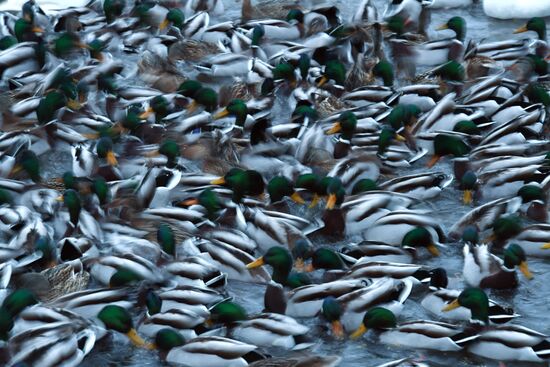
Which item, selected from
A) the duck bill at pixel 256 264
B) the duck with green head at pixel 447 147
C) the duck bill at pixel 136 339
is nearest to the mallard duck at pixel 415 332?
the duck bill at pixel 256 264

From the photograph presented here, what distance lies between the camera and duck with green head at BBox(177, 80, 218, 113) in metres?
11.7

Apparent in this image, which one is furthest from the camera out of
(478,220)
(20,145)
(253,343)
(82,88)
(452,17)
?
(452,17)

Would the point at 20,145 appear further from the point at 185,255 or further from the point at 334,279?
the point at 334,279

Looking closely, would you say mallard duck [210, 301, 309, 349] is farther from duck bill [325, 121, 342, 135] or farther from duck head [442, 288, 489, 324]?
duck bill [325, 121, 342, 135]

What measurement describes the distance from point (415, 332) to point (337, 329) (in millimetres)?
474

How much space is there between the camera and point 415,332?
8375mm

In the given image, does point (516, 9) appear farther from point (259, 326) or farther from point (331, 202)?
point (259, 326)

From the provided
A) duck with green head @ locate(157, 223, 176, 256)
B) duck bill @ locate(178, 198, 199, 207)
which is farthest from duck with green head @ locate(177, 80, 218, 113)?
duck with green head @ locate(157, 223, 176, 256)

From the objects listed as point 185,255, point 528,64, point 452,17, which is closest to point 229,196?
point 185,255

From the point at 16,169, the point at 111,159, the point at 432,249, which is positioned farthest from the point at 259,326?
the point at 16,169

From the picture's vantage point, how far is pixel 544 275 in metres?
9.27

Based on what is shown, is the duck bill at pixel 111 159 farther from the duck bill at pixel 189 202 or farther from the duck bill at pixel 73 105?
the duck bill at pixel 73 105

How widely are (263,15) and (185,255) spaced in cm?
504

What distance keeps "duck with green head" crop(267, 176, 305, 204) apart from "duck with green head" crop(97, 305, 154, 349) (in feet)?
6.29
